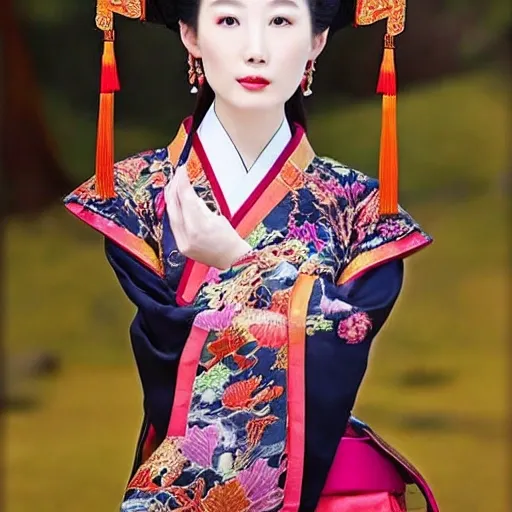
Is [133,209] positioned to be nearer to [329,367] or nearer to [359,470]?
[329,367]

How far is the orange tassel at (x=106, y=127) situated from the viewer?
190cm

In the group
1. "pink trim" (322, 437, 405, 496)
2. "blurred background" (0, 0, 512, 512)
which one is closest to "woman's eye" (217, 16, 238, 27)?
"pink trim" (322, 437, 405, 496)

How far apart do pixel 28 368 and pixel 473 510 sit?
1.09 m

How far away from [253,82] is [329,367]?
0.39m

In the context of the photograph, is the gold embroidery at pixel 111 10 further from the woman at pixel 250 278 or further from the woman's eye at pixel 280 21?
Result: the woman's eye at pixel 280 21

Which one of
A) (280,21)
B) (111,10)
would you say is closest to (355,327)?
(280,21)

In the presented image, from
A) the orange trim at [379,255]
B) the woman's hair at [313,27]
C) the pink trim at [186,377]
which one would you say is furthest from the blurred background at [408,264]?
the pink trim at [186,377]

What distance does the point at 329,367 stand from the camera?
71.8 inches

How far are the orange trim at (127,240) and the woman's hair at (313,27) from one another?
0.19 metres

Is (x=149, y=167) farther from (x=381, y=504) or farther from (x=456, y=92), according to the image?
(x=456, y=92)

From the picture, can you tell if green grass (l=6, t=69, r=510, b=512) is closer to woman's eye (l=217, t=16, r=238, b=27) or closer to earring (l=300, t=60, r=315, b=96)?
earring (l=300, t=60, r=315, b=96)

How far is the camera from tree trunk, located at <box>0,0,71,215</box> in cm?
335

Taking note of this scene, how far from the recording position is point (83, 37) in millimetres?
3281

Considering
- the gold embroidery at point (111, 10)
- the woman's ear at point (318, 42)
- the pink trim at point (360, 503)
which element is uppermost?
the gold embroidery at point (111, 10)
